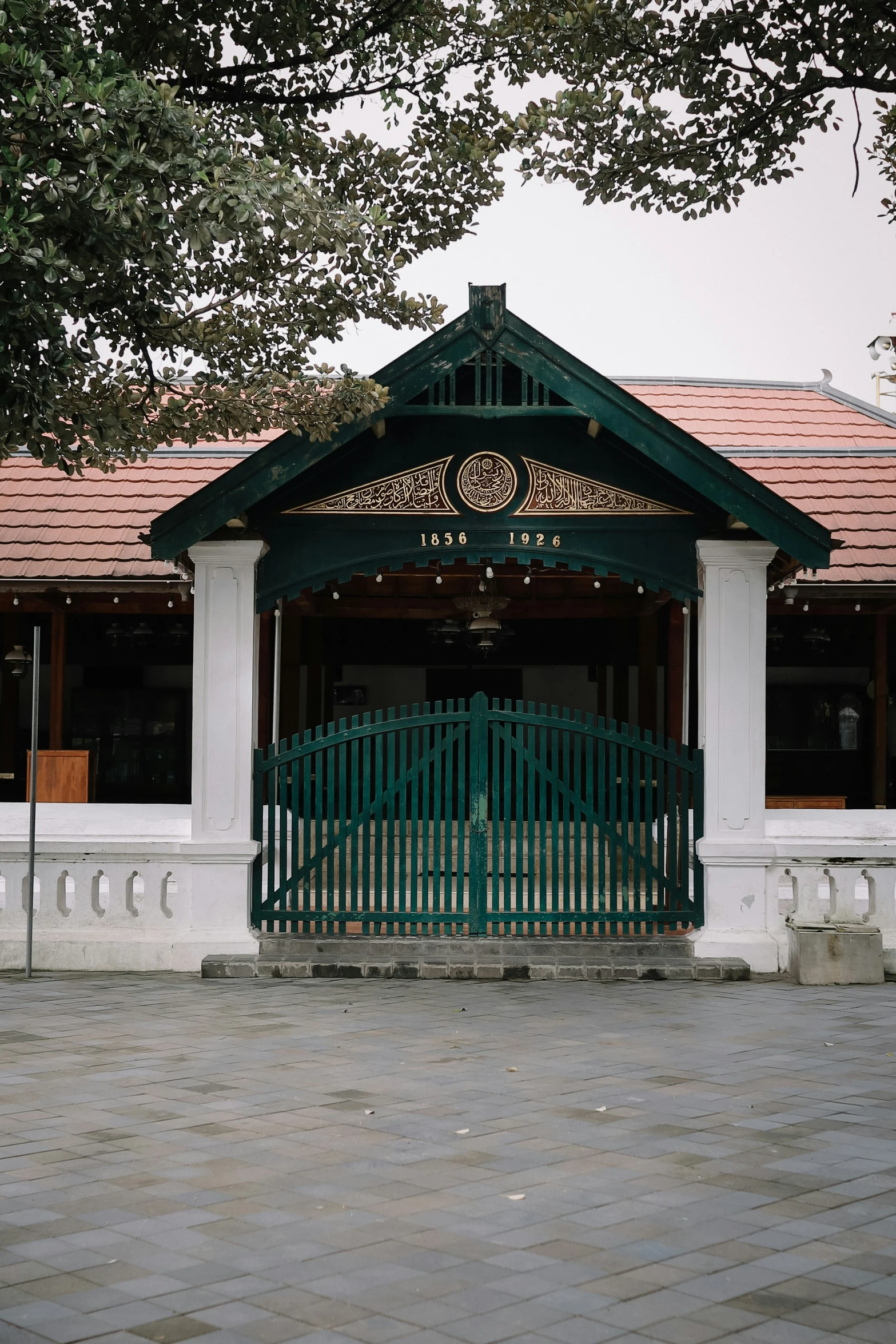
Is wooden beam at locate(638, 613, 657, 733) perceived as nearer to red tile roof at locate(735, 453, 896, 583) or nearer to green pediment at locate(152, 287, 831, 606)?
red tile roof at locate(735, 453, 896, 583)

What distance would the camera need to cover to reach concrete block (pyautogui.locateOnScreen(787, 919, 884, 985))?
10.0 metres

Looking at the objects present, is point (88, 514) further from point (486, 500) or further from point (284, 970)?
point (284, 970)

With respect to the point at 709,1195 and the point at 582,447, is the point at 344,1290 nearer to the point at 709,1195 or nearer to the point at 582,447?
the point at 709,1195

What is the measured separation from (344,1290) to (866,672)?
13.9 m

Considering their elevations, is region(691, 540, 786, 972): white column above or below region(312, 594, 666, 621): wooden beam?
below

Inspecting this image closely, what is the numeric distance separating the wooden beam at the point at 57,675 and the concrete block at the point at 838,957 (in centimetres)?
858

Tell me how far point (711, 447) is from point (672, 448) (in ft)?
22.2

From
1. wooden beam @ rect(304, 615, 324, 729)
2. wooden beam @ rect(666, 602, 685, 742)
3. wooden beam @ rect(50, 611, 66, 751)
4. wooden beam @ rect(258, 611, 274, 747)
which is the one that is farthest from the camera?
wooden beam @ rect(304, 615, 324, 729)

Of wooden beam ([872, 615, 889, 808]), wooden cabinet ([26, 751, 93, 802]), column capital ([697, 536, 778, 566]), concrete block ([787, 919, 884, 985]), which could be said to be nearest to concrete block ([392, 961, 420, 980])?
concrete block ([787, 919, 884, 985])

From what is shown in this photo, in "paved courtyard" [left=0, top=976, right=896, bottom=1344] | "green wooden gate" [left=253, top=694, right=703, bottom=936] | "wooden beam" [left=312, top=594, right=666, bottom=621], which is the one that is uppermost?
"wooden beam" [left=312, top=594, right=666, bottom=621]

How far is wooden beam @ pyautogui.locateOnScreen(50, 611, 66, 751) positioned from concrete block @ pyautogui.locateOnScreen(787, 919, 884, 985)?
8.58 metres

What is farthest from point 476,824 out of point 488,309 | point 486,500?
point 488,309

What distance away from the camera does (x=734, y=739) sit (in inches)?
418

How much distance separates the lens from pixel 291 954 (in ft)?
34.3
